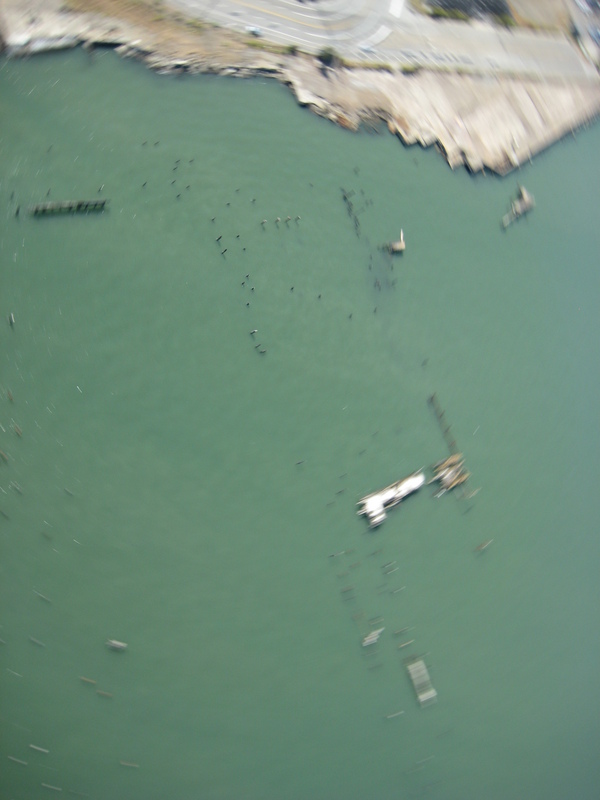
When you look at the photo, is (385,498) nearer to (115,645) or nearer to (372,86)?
(115,645)

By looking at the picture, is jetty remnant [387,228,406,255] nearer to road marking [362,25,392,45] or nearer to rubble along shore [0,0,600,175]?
rubble along shore [0,0,600,175]

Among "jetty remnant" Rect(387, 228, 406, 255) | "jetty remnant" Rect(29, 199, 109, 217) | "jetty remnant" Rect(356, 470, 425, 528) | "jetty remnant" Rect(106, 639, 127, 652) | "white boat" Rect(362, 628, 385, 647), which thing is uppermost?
"jetty remnant" Rect(29, 199, 109, 217)

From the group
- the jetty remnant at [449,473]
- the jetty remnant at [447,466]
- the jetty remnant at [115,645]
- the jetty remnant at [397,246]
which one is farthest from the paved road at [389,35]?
the jetty remnant at [115,645]

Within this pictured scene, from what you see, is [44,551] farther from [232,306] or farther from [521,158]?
[521,158]

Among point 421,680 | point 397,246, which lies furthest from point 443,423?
point 421,680

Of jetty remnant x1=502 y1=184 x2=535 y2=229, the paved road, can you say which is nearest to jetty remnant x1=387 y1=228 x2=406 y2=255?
jetty remnant x1=502 y1=184 x2=535 y2=229

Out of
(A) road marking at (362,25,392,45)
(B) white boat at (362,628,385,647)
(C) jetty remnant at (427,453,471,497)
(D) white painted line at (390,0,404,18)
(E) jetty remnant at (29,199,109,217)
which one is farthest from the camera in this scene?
(D) white painted line at (390,0,404,18)

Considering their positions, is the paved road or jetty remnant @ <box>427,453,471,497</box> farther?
the paved road
